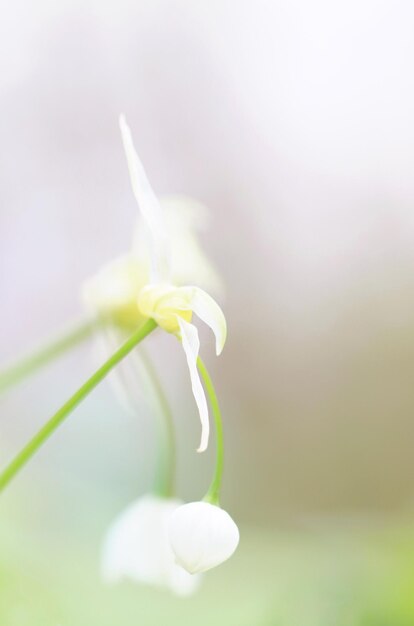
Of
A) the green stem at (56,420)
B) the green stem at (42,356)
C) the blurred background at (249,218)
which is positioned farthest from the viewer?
the blurred background at (249,218)

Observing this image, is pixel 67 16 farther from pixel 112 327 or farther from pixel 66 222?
pixel 112 327

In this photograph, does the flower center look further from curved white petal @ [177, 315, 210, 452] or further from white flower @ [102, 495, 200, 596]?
white flower @ [102, 495, 200, 596]

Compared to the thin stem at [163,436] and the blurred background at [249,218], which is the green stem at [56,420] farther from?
the blurred background at [249,218]

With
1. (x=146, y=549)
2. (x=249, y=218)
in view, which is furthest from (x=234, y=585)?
(x=249, y=218)

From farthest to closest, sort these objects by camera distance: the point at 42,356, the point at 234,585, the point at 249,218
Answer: the point at 249,218 → the point at 234,585 → the point at 42,356

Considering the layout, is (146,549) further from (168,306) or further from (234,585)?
(234,585)

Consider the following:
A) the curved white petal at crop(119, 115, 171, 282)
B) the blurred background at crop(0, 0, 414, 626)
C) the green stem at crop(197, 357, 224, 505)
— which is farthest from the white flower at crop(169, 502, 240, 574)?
the blurred background at crop(0, 0, 414, 626)

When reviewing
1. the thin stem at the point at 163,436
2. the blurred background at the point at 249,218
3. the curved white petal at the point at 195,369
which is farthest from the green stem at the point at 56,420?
the blurred background at the point at 249,218
